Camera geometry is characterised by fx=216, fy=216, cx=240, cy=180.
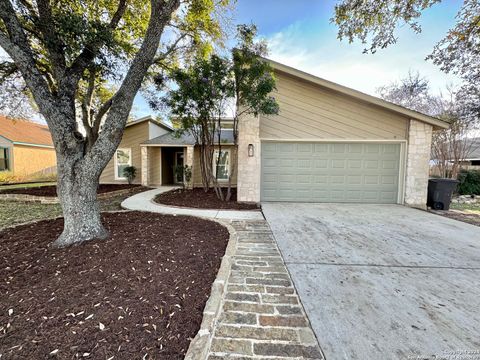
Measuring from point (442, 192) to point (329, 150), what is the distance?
3.91 m

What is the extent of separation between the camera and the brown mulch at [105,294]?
65.3 inches

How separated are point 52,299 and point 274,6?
28.0 ft

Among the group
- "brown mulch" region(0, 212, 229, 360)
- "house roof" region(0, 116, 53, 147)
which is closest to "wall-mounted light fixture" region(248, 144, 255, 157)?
"brown mulch" region(0, 212, 229, 360)

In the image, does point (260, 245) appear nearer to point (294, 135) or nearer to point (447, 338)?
point (447, 338)

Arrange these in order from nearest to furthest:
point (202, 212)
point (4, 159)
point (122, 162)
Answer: point (202, 212) < point (122, 162) < point (4, 159)

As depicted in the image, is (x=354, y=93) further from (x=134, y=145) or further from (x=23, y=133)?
(x=23, y=133)

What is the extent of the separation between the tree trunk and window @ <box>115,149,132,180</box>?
408 inches

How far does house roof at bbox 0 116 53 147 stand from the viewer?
15.7 m

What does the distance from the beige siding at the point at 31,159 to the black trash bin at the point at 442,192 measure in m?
22.7

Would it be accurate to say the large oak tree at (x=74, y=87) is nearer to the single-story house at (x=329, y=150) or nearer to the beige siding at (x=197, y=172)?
the single-story house at (x=329, y=150)

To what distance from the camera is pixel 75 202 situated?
11.1 feet

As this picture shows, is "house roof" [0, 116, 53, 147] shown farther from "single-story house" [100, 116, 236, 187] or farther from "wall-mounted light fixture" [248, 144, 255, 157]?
"wall-mounted light fixture" [248, 144, 255, 157]

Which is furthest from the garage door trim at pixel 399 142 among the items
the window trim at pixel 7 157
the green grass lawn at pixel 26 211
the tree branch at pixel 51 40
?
the window trim at pixel 7 157

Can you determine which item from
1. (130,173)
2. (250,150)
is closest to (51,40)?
(250,150)
